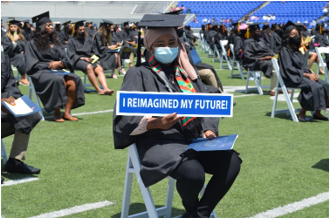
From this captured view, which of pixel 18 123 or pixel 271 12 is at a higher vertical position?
pixel 18 123

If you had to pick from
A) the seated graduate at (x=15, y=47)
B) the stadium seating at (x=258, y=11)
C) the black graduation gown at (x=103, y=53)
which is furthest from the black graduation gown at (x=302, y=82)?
the stadium seating at (x=258, y=11)

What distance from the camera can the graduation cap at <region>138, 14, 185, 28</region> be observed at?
11.0 ft

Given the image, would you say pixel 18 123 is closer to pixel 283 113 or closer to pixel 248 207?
pixel 248 207

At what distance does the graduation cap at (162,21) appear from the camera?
11.0 feet

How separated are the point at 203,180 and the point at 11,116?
91.5 inches

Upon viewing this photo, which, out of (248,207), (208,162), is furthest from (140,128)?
(248,207)

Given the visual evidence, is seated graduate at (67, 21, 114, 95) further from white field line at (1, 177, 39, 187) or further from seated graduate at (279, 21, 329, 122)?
white field line at (1, 177, 39, 187)

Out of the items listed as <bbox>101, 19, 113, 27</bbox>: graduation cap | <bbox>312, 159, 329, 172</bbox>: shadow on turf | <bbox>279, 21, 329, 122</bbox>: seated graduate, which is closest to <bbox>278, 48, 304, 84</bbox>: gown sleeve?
<bbox>279, 21, 329, 122</bbox>: seated graduate

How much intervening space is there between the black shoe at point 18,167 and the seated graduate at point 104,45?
21.3 ft

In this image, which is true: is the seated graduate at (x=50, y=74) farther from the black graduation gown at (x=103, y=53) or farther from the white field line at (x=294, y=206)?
the white field line at (x=294, y=206)

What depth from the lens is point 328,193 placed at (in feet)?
14.2

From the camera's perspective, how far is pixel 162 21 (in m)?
3.40

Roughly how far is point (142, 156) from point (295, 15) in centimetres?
3985

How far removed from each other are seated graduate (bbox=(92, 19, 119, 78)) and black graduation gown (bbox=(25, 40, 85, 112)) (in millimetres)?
3358
